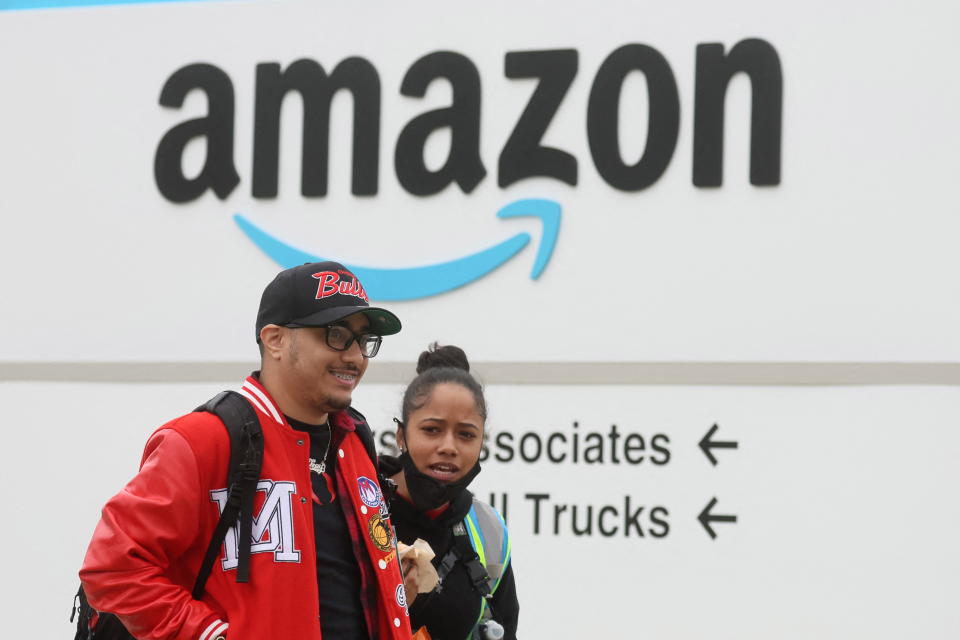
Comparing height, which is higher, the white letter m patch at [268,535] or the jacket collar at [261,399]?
the jacket collar at [261,399]

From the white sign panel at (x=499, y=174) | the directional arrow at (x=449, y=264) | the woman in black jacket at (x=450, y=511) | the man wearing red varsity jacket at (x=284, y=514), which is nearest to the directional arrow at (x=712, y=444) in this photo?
the white sign panel at (x=499, y=174)

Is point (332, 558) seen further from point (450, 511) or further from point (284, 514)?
point (450, 511)

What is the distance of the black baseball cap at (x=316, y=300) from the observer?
2.33m

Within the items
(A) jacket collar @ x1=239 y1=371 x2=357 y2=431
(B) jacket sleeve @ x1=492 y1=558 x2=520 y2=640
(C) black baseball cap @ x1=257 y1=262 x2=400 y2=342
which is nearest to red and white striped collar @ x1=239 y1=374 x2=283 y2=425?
(A) jacket collar @ x1=239 y1=371 x2=357 y2=431

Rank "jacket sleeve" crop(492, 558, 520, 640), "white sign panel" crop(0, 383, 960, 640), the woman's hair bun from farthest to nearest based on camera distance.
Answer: "white sign panel" crop(0, 383, 960, 640) → the woman's hair bun → "jacket sleeve" crop(492, 558, 520, 640)

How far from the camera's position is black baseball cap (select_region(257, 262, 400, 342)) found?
7.65 feet

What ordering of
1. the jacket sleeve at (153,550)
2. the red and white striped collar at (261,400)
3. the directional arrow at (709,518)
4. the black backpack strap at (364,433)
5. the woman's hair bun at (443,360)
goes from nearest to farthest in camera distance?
the jacket sleeve at (153,550), the red and white striped collar at (261,400), the black backpack strap at (364,433), the woman's hair bun at (443,360), the directional arrow at (709,518)

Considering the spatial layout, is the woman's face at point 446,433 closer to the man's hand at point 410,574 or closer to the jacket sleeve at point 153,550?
the man's hand at point 410,574

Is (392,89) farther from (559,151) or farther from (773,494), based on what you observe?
Result: (773,494)

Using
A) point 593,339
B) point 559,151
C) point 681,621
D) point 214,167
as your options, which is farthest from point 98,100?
point 681,621

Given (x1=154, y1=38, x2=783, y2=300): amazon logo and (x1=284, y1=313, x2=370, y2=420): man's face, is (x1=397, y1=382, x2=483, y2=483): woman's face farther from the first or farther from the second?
(x1=154, y1=38, x2=783, y2=300): amazon logo

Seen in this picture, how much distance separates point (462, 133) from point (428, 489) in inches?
94.8

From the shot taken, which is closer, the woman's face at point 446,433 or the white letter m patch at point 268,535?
the white letter m patch at point 268,535

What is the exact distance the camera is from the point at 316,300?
7.66 feet
